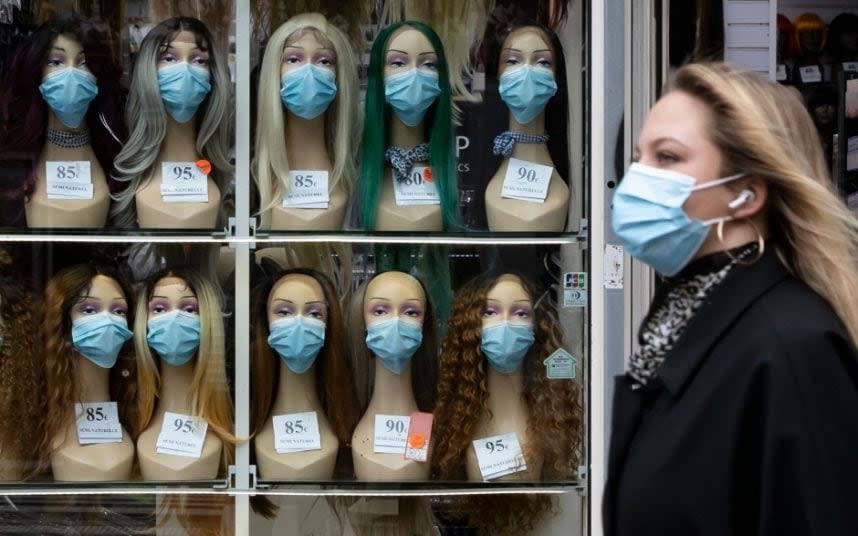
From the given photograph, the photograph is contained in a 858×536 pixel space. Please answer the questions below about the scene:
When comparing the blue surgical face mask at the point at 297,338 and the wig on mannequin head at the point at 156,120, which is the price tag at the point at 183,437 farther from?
the wig on mannequin head at the point at 156,120

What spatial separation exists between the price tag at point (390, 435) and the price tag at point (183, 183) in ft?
2.46

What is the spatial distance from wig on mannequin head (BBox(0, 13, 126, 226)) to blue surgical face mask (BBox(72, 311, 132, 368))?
343 millimetres

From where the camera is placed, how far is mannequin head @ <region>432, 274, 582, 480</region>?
3234 mm

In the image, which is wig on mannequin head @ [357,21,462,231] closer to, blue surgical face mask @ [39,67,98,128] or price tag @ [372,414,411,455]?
price tag @ [372,414,411,455]

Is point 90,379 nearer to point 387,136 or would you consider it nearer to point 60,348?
point 60,348

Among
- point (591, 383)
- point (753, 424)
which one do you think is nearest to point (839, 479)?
point (753, 424)

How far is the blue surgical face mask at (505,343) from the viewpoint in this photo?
125 inches

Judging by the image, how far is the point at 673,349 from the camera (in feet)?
5.69

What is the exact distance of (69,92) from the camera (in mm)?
3146

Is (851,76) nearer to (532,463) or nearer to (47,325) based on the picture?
(532,463)

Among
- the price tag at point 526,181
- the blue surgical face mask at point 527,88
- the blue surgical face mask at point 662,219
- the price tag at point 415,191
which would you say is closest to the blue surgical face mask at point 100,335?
the price tag at point 415,191

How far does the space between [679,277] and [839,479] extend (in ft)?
1.29

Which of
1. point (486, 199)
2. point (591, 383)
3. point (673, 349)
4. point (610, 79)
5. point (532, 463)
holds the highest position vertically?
point (610, 79)

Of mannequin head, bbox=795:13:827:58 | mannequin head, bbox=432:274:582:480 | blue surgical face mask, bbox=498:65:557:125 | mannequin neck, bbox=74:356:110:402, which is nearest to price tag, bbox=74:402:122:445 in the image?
mannequin neck, bbox=74:356:110:402
